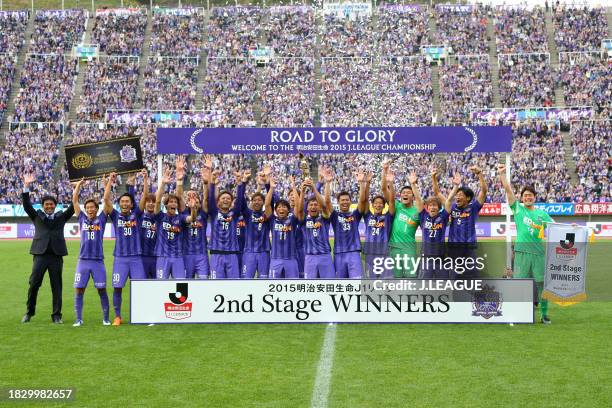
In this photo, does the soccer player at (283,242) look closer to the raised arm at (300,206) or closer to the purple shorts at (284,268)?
the purple shorts at (284,268)

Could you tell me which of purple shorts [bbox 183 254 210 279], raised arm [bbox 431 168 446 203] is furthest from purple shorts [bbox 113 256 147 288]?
raised arm [bbox 431 168 446 203]

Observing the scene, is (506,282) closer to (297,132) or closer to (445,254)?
(445,254)

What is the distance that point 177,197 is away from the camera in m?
12.5

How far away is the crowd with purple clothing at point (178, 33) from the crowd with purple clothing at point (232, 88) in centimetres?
240

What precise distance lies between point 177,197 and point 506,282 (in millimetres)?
4942

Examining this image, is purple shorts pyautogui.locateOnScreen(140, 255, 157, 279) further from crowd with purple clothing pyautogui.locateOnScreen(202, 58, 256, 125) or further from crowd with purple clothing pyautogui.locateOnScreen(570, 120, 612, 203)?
crowd with purple clothing pyautogui.locateOnScreen(202, 58, 256, 125)

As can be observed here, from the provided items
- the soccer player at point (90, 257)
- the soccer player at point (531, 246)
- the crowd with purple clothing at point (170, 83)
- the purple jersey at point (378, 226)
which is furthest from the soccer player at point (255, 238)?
the crowd with purple clothing at point (170, 83)

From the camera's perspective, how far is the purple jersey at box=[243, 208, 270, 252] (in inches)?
502

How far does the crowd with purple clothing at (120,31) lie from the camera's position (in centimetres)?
5447

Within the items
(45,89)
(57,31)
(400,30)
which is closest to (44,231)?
(45,89)

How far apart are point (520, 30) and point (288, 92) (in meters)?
17.1

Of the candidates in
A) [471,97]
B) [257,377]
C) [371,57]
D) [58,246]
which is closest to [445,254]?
[257,377]

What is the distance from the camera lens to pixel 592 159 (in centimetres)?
4231

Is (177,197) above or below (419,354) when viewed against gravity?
above
